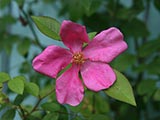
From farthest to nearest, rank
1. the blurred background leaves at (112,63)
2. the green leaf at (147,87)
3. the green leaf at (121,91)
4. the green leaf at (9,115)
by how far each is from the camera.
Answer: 1. the green leaf at (147,87)
2. the blurred background leaves at (112,63)
3. the green leaf at (9,115)
4. the green leaf at (121,91)

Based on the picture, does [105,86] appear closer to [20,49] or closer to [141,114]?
[20,49]

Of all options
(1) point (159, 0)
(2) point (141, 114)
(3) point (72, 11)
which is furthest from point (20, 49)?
(2) point (141, 114)

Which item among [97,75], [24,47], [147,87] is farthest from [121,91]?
[24,47]

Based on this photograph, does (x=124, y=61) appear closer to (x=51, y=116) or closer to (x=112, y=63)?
(x=112, y=63)

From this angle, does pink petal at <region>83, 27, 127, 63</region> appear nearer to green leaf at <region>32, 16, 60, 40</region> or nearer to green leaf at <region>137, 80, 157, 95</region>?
green leaf at <region>32, 16, 60, 40</region>

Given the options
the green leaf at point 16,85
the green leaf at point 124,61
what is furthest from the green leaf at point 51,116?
the green leaf at point 124,61

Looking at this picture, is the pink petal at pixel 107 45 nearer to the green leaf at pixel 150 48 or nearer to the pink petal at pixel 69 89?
the pink petal at pixel 69 89

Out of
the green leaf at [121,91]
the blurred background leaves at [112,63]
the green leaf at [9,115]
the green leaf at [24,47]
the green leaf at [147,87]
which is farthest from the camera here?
the green leaf at [24,47]
